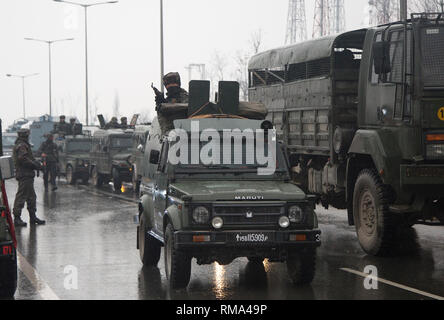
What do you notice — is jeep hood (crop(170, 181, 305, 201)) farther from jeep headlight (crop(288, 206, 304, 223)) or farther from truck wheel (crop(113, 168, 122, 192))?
truck wheel (crop(113, 168, 122, 192))

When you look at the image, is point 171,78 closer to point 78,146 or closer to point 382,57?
point 382,57

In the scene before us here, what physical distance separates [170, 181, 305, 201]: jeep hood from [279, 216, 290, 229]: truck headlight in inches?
8.5

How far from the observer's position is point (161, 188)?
426 inches

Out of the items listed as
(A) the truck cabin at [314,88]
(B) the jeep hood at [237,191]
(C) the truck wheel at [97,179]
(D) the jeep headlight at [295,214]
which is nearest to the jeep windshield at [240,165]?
(B) the jeep hood at [237,191]

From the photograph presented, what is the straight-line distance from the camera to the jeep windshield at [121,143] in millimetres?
29391

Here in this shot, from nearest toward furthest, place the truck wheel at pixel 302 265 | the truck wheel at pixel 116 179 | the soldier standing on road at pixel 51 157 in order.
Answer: the truck wheel at pixel 302 265 → the truck wheel at pixel 116 179 → the soldier standing on road at pixel 51 157

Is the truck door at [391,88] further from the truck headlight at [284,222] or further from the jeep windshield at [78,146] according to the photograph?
the jeep windshield at [78,146]

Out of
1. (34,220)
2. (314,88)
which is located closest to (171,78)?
(314,88)

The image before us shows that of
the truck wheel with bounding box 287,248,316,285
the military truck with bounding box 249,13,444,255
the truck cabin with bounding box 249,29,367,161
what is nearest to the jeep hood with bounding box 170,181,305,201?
the truck wheel with bounding box 287,248,316,285

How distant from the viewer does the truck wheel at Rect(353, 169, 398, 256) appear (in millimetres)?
12133

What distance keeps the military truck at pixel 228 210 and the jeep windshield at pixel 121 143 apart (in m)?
18.4

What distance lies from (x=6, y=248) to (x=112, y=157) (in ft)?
65.3
